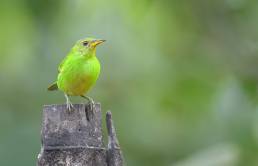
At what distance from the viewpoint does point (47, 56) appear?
1141cm

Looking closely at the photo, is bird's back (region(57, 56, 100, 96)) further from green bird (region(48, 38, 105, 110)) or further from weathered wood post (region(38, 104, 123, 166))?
weathered wood post (region(38, 104, 123, 166))

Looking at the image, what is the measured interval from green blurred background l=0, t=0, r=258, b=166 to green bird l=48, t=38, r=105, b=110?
219 cm

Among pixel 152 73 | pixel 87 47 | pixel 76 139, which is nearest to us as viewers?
pixel 76 139

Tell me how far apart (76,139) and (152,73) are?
773 cm

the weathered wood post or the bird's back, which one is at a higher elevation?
the bird's back

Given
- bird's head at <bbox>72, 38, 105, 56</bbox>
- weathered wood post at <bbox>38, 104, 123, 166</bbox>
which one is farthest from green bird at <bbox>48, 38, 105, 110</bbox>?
weathered wood post at <bbox>38, 104, 123, 166</bbox>

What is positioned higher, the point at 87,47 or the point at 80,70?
the point at 87,47

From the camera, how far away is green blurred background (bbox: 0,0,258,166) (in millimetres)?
9648

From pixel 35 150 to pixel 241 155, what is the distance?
93.6 inches

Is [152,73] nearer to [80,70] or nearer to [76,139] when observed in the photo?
[80,70]

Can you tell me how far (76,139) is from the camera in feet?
15.5

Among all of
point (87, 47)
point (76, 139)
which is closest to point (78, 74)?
point (87, 47)

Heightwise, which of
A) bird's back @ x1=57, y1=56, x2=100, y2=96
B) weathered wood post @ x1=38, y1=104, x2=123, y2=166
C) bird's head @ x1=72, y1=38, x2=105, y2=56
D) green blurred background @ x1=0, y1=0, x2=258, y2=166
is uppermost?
green blurred background @ x1=0, y1=0, x2=258, y2=166

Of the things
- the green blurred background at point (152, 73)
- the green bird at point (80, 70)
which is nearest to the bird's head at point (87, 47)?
the green bird at point (80, 70)
